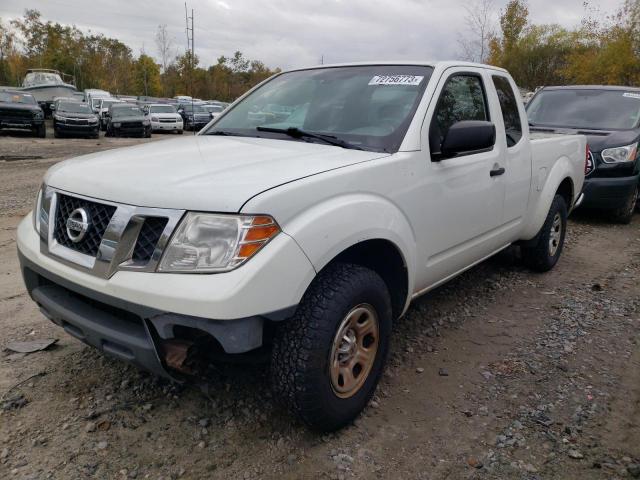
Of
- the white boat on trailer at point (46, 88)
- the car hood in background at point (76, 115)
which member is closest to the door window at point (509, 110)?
the car hood in background at point (76, 115)

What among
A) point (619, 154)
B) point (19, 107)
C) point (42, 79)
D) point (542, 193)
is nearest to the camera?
point (542, 193)

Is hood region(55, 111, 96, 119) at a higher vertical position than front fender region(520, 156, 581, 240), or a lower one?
higher

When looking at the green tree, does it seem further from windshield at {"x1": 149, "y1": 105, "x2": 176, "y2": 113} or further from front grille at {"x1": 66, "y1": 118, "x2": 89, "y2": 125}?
front grille at {"x1": 66, "y1": 118, "x2": 89, "y2": 125}

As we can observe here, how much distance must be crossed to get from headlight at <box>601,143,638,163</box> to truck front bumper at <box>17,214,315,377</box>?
632cm

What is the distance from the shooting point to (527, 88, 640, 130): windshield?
765cm

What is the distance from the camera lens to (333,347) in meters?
2.37

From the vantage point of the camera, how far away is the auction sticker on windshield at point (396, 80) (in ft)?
10.6

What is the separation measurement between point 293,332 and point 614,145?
6.44 meters

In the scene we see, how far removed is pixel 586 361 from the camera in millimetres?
3412

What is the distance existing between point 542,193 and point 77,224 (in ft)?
12.1


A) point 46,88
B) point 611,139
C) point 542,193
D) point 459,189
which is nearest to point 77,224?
point 459,189

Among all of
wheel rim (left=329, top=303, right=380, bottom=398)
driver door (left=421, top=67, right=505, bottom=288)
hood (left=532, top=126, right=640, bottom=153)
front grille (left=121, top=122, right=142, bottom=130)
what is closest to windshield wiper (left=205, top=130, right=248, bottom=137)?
driver door (left=421, top=67, right=505, bottom=288)

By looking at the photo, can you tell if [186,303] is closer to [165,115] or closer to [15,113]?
[15,113]

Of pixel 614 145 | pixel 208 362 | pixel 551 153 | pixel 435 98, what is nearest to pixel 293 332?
pixel 208 362
